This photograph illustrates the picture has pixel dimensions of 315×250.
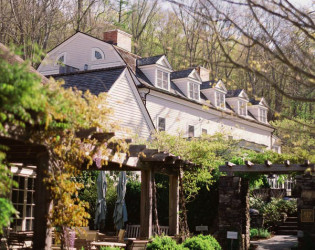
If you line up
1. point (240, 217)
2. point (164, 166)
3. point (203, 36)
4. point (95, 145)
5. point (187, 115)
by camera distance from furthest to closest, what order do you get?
point (187, 115), point (240, 217), point (164, 166), point (95, 145), point (203, 36)

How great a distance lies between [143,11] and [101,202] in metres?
24.0

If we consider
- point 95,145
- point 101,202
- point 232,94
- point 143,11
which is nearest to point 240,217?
point 101,202

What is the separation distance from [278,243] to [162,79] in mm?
12967

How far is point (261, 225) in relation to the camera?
2452 centimetres

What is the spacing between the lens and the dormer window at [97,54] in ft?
101

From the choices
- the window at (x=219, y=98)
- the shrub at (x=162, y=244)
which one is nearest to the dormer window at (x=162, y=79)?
the window at (x=219, y=98)

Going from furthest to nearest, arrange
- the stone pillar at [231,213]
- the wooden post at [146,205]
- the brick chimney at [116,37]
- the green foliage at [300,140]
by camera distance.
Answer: the brick chimney at [116,37]
the stone pillar at [231,213]
the wooden post at [146,205]
the green foliage at [300,140]

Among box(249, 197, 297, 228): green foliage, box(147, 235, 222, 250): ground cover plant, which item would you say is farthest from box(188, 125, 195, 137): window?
box(147, 235, 222, 250): ground cover plant

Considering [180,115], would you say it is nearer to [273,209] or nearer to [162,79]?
[162,79]

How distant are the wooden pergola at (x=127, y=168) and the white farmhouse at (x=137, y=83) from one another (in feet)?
29.0

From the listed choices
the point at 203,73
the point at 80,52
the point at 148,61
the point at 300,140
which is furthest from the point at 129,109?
the point at 203,73

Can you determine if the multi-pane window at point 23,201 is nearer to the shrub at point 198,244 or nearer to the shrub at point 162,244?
the shrub at point 162,244

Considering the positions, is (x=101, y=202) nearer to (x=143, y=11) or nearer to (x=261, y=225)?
(x=261, y=225)

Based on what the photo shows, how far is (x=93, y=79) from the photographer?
24.5 m
